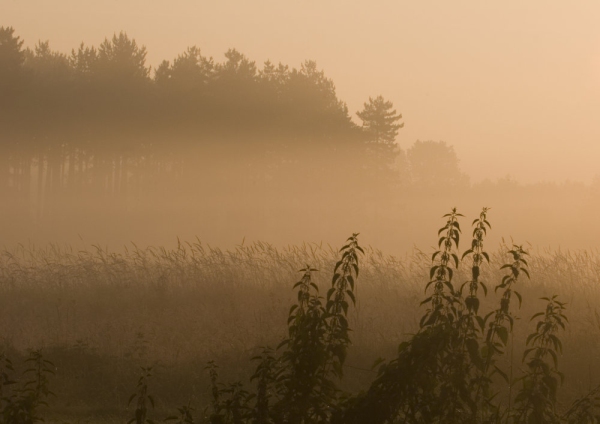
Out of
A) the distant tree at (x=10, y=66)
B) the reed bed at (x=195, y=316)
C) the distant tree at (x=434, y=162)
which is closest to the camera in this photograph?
the reed bed at (x=195, y=316)

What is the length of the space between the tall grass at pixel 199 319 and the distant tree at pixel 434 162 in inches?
3530

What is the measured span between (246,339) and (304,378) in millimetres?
5712

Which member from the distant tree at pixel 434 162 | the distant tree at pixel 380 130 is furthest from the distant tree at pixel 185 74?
the distant tree at pixel 434 162

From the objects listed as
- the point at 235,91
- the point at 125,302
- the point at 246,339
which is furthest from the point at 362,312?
the point at 235,91

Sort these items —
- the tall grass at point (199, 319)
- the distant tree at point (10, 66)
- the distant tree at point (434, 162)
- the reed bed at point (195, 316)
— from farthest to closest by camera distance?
the distant tree at point (434, 162), the distant tree at point (10, 66), the reed bed at point (195, 316), the tall grass at point (199, 319)

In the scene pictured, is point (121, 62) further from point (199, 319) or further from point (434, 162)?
point (434, 162)

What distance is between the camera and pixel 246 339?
11.2m

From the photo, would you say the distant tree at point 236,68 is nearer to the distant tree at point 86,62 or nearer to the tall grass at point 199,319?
the distant tree at point 86,62

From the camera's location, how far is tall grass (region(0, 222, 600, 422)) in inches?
399

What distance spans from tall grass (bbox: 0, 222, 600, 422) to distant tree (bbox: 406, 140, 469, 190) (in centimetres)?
8967

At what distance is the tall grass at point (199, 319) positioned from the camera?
1012 centimetres

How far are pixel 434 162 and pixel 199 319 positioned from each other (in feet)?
317

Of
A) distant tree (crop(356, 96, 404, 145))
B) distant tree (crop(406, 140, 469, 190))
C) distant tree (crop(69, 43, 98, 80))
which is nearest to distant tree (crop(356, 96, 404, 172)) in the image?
distant tree (crop(356, 96, 404, 145))

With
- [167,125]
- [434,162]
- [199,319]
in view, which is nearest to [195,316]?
[199,319]
